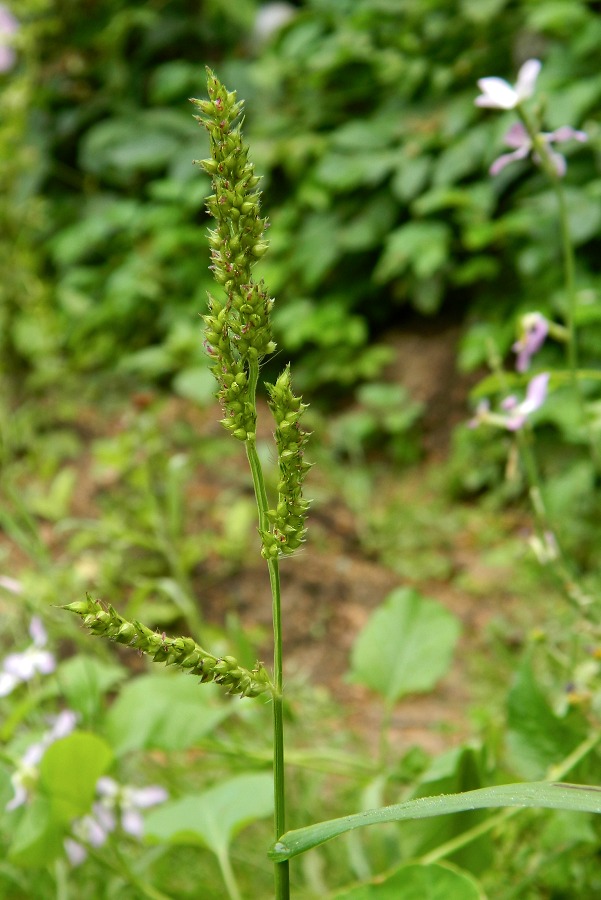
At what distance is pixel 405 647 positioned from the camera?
0.95m

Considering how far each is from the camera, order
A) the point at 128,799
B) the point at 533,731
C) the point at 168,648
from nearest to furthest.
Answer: the point at 168,648, the point at 533,731, the point at 128,799

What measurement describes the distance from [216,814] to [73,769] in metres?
0.16

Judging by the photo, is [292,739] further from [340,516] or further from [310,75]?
[310,75]

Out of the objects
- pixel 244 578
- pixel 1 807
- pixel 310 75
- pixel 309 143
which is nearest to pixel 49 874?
pixel 1 807

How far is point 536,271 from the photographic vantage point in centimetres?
206

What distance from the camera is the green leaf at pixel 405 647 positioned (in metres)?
0.92

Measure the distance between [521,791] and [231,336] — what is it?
231mm

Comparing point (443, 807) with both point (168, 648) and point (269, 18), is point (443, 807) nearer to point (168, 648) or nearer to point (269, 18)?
point (168, 648)

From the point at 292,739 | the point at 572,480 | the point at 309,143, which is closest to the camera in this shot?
the point at 292,739

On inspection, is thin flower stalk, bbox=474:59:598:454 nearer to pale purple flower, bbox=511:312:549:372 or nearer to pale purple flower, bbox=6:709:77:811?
pale purple flower, bbox=511:312:549:372

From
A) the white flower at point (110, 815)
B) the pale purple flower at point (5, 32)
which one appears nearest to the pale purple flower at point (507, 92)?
the white flower at point (110, 815)

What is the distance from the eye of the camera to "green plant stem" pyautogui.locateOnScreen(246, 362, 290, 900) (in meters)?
0.36

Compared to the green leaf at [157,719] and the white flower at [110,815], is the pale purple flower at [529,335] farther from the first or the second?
the white flower at [110,815]

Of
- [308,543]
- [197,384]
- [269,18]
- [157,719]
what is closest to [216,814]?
[157,719]
